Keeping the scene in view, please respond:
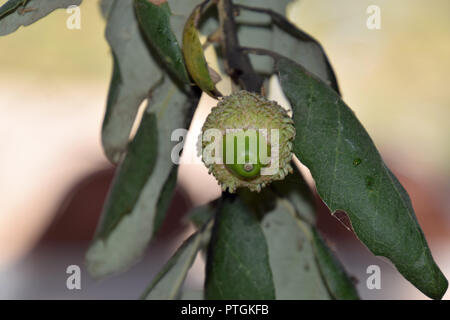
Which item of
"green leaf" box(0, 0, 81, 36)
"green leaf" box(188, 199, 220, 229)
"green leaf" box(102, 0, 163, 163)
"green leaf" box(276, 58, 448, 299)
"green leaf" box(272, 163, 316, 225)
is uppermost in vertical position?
"green leaf" box(0, 0, 81, 36)

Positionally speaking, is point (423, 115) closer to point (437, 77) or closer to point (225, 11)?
point (437, 77)

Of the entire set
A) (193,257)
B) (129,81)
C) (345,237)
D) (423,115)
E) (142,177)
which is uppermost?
(129,81)

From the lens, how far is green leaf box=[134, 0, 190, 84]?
76cm

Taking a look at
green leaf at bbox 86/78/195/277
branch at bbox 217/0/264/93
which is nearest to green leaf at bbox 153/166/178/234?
green leaf at bbox 86/78/195/277

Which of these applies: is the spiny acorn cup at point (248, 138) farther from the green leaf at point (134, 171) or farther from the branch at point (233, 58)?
the green leaf at point (134, 171)

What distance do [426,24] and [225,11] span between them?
1.63 meters

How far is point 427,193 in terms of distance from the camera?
9.59 feet

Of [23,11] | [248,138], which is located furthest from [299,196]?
[23,11]

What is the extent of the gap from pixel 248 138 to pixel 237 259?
0.83 feet

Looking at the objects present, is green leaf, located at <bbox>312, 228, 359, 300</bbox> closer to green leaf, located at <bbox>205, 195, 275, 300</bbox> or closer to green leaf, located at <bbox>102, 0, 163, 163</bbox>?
green leaf, located at <bbox>205, 195, 275, 300</bbox>

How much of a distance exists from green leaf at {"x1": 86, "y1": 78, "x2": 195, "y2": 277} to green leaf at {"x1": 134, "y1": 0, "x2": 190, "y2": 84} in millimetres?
203

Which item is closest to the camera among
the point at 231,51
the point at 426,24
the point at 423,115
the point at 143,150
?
the point at 231,51

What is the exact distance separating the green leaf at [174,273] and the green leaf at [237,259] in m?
0.05
